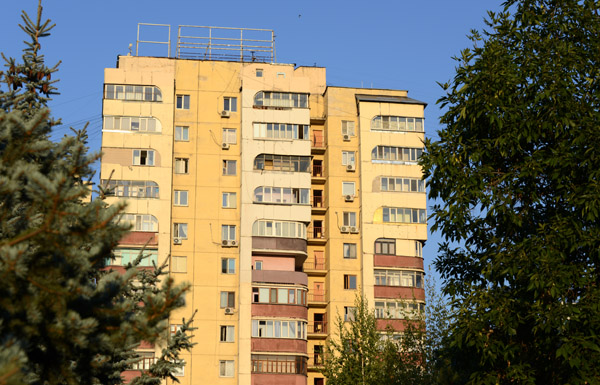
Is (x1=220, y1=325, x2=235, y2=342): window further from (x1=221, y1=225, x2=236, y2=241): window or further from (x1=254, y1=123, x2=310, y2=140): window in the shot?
(x1=254, y1=123, x2=310, y2=140): window

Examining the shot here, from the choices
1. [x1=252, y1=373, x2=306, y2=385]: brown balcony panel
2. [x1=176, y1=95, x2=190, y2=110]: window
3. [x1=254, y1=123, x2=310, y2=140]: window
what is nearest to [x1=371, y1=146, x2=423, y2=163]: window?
[x1=254, y1=123, x2=310, y2=140]: window

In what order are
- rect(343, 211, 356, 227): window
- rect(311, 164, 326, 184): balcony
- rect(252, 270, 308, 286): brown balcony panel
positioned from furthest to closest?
rect(311, 164, 326, 184): balcony
rect(343, 211, 356, 227): window
rect(252, 270, 308, 286): brown balcony panel

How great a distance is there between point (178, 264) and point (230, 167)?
→ 9.68 m

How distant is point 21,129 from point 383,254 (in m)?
62.2

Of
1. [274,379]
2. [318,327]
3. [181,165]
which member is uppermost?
[181,165]

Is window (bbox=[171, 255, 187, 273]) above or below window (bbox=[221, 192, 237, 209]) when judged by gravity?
below

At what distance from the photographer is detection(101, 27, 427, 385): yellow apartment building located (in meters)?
69.7

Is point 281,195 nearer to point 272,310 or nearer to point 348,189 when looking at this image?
point 348,189

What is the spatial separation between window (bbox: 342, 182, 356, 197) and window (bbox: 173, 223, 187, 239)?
1469cm

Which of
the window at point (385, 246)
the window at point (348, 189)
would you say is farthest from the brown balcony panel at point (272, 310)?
the window at point (348, 189)

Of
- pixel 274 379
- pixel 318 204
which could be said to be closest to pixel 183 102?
pixel 318 204

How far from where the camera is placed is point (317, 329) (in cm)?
7538

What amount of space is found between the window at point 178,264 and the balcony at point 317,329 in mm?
12458

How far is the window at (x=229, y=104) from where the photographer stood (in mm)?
75062
